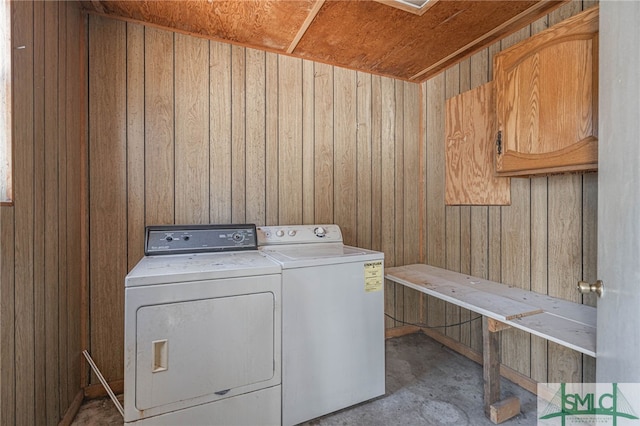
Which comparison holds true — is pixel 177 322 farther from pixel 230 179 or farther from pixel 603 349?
pixel 603 349

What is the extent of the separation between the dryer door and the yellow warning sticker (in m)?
0.57

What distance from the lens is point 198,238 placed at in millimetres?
1784

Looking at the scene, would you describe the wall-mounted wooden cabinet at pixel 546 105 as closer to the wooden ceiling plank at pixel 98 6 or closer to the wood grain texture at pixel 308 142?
the wood grain texture at pixel 308 142

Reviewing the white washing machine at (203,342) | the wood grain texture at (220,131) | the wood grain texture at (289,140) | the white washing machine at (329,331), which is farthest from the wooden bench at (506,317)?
the wood grain texture at (220,131)

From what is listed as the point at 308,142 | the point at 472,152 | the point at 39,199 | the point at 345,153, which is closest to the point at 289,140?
the point at 308,142

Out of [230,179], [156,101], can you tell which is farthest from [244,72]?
[230,179]

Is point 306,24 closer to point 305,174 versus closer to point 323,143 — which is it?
point 323,143

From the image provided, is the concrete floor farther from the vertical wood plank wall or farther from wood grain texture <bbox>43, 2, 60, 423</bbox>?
wood grain texture <bbox>43, 2, 60, 423</bbox>

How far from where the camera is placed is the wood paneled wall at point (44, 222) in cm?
110

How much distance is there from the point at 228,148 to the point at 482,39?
6.26ft

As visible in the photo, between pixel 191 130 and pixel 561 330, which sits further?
pixel 191 130

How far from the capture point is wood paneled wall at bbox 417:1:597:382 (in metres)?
1.61

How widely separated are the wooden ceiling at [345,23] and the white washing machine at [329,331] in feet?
4.71

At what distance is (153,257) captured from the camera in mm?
1643
